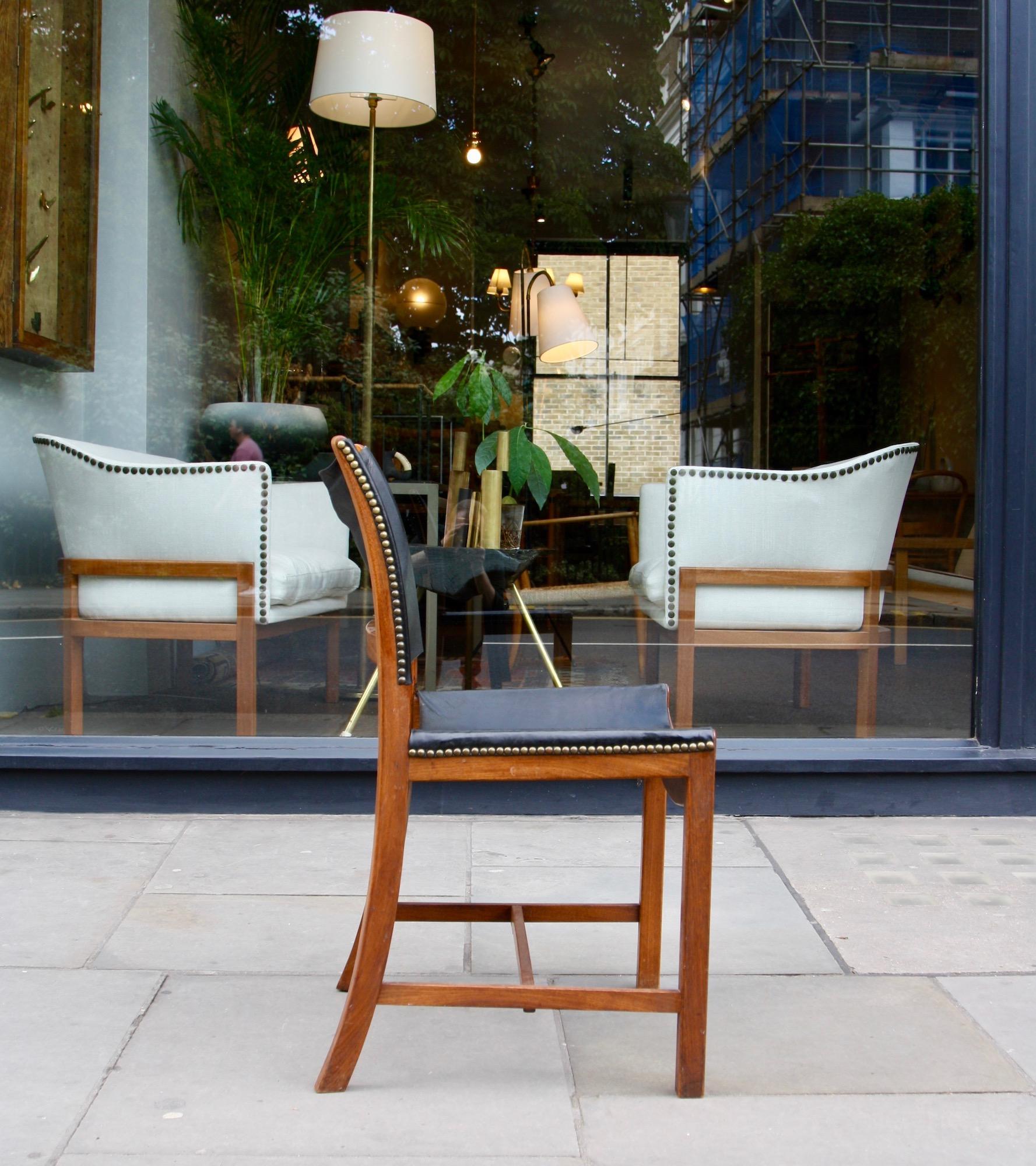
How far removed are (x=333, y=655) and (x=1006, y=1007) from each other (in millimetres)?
2003

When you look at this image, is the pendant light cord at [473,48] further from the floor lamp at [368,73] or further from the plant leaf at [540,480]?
the plant leaf at [540,480]

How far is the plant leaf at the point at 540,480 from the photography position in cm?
353

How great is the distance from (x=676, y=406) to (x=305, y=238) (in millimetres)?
1266

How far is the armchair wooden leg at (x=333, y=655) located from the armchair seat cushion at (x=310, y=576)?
0.26 ft

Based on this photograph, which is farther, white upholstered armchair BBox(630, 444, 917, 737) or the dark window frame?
white upholstered armchair BBox(630, 444, 917, 737)

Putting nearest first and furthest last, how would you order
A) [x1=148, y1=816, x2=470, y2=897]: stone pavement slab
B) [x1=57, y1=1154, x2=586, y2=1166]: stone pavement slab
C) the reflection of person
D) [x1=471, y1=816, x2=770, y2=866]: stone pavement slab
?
[x1=57, y1=1154, x2=586, y2=1166]: stone pavement slab → [x1=148, y1=816, x2=470, y2=897]: stone pavement slab → [x1=471, y1=816, x2=770, y2=866]: stone pavement slab → the reflection of person

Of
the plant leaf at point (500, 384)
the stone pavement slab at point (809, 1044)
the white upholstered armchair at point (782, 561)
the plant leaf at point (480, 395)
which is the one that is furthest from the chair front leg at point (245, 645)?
the stone pavement slab at point (809, 1044)

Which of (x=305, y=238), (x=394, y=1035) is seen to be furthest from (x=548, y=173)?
(x=394, y=1035)

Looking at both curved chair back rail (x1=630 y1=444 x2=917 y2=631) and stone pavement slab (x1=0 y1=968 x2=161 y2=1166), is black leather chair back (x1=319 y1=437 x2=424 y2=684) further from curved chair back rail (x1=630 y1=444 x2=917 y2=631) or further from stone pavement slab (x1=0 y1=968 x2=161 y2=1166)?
curved chair back rail (x1=630 y1=444 x2=917 y2=631)

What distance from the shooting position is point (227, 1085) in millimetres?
1648

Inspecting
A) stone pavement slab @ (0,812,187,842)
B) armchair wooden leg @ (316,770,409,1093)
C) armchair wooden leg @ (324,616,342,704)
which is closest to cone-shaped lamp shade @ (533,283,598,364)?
armchair wooden leg @ (324,616,342,704)

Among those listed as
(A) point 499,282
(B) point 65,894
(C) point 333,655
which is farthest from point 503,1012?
(A) point 499,282

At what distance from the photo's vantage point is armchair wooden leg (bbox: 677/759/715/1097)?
163 centimetres

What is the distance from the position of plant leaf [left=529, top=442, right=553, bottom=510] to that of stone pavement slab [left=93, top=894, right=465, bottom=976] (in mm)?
1470
